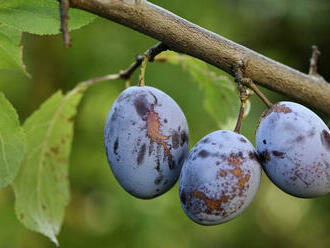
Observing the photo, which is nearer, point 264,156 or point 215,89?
point 264,156

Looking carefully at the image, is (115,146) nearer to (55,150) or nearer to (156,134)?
(156,134)

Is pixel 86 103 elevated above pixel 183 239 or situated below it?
above

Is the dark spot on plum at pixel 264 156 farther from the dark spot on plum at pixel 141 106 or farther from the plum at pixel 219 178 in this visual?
the dark spot on plum at pixel 141 106

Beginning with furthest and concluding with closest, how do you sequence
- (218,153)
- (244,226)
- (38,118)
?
(244,226)
(38,118)
(218,153)

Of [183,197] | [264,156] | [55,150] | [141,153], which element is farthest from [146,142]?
[55,150]

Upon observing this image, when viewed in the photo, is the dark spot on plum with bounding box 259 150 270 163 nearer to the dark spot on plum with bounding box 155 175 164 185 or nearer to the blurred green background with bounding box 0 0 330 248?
the dark spot on plum with bounding box 155 175 164 185

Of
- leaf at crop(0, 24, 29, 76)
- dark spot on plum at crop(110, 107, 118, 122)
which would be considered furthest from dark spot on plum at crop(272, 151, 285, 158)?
leaf at crop(0, 24, 29, 76)

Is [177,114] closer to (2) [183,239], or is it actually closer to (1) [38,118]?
(1) [38,118]

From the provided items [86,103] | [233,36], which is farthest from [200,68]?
[233,36]
